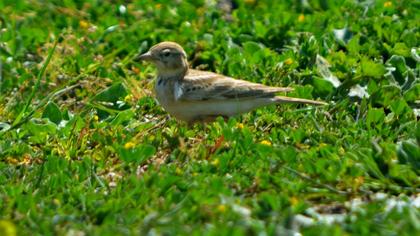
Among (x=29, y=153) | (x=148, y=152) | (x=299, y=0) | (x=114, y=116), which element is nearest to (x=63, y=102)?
(x=114, y=116)

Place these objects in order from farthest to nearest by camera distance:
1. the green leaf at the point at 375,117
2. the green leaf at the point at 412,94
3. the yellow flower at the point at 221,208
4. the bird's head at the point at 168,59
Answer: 1. the bird's head at the point at 168,59
2. the green leaf at the point at 412,94
3. the green leaf at the point at 375,117
4. the yellow flower at the point at 221,208

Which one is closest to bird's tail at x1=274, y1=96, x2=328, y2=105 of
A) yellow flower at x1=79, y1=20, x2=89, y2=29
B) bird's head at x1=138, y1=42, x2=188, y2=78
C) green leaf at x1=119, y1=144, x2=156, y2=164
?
bird's head at x1=138, y1=42, x2=188, y2=78

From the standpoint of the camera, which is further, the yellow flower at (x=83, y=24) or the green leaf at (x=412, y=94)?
the yellow flower at (x=83, y=24)

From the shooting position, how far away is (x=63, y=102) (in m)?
10.4

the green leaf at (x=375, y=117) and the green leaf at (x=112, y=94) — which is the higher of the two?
the green leaf at (x=375, y=117)

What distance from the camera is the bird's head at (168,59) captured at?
980 centimetres

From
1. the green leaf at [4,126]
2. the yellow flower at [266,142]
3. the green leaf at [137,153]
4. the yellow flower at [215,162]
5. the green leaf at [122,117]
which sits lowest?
the green leaf at [122,117]

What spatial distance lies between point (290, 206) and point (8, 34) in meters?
5.28

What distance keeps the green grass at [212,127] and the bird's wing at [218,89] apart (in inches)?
10.0

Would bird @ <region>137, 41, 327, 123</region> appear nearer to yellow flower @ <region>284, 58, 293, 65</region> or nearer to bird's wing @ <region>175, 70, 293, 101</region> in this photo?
bird's wing @ <region>175, 70, 293, 101</region>

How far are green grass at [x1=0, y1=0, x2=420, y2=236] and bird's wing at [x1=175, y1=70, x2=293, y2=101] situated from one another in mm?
253

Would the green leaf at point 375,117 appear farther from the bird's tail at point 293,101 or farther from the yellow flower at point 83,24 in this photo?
the yellow flower at point 83,24

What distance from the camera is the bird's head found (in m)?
→ 9.80

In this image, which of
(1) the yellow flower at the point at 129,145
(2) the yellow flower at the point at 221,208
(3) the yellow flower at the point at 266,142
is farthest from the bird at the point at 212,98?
(2) the yellow flower at the point at 221,208
